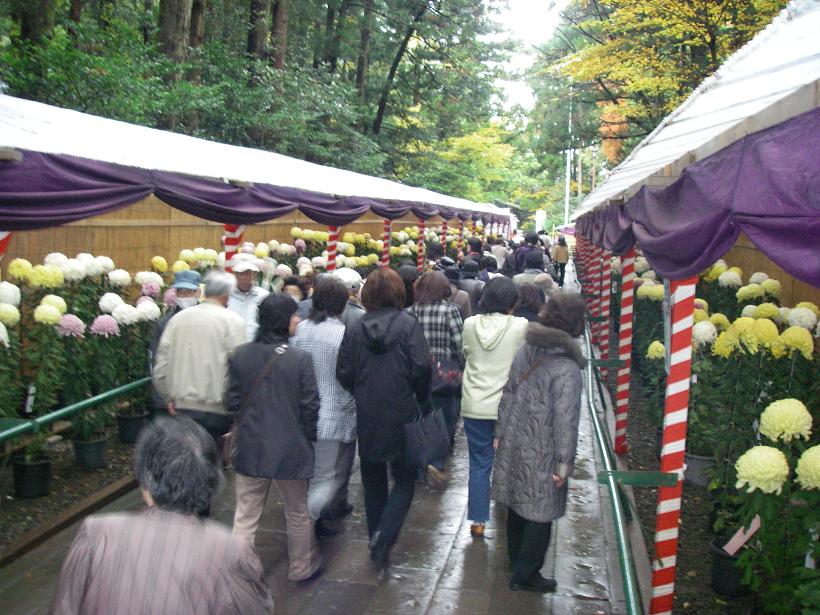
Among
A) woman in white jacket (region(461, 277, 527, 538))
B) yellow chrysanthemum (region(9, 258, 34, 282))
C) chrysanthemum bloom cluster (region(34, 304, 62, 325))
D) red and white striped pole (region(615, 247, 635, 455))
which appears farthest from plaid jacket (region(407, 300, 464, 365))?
yellow chrysanthemum (region(9, 258, 34, 282))

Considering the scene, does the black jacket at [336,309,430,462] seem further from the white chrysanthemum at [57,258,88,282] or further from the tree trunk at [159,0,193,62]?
the tree trunk at [159,0,193,62]

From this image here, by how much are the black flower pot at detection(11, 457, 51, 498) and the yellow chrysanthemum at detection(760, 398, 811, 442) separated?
17.1 ft

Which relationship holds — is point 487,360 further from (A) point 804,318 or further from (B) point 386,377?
(A) point 804,318

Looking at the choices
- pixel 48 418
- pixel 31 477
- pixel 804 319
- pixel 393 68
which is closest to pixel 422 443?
pixel 48 418

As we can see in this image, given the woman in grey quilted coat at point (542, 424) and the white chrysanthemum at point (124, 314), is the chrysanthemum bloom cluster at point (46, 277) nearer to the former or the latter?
the white chrysanthemum at point (124, 314)

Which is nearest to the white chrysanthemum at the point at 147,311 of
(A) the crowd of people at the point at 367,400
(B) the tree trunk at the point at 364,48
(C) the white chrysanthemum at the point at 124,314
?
(C) the white chrysanthemum at the point at 124,314

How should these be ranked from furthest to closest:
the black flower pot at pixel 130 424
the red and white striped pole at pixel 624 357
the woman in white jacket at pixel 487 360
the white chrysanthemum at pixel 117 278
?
the red and white striped pole at pixel 624 357, the black flower pot at pixel 130 424, the white chrysanthemum at pixel 117 278, the woman in white jacket at pixel 487 360

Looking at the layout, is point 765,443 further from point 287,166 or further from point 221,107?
point 221,107

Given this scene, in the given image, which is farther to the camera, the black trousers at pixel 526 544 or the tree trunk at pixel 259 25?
the tree trunk at pixel 259 25

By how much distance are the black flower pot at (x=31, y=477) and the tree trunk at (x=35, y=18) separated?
8.49 m

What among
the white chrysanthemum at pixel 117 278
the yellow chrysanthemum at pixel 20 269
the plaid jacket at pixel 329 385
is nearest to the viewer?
the plaid jacket at pixel 329 385

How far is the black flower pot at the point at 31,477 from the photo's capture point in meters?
6.50

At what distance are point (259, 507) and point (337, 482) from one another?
69 centimetres

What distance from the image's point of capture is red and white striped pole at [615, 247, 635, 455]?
28.1ft
